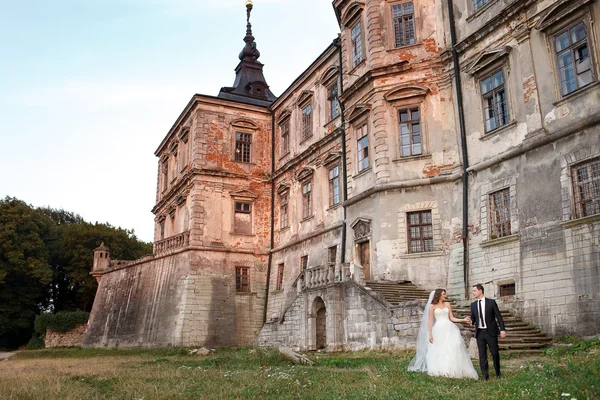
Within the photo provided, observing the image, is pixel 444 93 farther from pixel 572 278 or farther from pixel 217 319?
pixel 217 319

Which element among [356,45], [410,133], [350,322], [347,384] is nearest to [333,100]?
[356,45]

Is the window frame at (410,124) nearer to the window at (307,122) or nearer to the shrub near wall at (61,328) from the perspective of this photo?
the window at (307,122)

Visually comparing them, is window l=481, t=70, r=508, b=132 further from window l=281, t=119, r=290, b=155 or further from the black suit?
window l=281, t=119, r=290, b=155

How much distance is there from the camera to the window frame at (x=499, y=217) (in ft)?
57.2

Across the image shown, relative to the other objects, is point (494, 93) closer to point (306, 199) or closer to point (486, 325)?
point (486, 325)

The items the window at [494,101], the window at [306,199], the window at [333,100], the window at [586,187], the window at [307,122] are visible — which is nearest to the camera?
the window at [586,187]

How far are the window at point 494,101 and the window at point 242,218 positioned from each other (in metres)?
16.8

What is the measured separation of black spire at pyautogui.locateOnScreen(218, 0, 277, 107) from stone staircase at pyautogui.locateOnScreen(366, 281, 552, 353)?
18.4 meters

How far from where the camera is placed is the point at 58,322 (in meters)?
42.9

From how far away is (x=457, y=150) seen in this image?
1994cm

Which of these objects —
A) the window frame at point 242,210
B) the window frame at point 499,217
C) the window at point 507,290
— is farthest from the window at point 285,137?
the window at point 507,290

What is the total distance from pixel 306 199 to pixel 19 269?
2782 centimetres

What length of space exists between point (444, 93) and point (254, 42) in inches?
990

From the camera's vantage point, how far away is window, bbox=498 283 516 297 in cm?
1678
